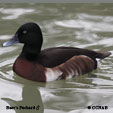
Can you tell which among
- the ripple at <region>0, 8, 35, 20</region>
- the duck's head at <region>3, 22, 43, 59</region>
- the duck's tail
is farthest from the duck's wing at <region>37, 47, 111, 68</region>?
the ripple at <region>0, 8, 35, 20</region>

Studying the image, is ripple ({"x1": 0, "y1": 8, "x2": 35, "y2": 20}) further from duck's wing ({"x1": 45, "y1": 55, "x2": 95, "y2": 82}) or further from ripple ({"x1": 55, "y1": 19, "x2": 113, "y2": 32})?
duck's wing ({"x1": 45, "y1": 55, "x2": 95, "y2": 82})

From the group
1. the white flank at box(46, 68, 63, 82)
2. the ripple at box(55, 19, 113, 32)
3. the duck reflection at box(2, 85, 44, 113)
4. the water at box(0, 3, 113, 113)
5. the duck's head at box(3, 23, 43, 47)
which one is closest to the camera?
the duck reflection at box(2, 85, 44, 113)

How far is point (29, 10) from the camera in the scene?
34.0ft

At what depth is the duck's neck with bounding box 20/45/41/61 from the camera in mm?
7152

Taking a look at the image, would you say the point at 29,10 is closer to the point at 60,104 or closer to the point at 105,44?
the point at 105,44

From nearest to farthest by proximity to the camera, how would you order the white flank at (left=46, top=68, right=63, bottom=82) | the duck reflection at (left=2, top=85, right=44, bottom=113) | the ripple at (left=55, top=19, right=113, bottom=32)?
the duck reflection at (left=2, top=85, right=44, bottom=113)
the white flank at (left=46, top=68, right=63, bottom=82)
the ripple at (left=55, top=19, right=113, bottom=32)

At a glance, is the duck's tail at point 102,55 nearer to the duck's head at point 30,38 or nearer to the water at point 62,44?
the water at point 62,44

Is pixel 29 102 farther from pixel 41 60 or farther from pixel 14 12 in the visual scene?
pixel 14 12

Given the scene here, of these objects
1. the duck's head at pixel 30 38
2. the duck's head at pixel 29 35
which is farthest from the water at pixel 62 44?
the duck's head at pixel 29 35

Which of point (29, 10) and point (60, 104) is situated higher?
point (29, 10)

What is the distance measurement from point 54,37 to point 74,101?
8.52 ft

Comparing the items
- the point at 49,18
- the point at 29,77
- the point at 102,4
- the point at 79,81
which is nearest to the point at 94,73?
the point at 79,81

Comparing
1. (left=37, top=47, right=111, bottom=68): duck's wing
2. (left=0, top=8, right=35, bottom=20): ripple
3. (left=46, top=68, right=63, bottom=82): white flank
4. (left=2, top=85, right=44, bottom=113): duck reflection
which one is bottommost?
(left=2, top=85, right=44, bottom=113): duck reflection

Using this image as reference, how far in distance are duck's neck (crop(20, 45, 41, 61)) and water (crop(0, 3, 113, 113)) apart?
0.33 metres
